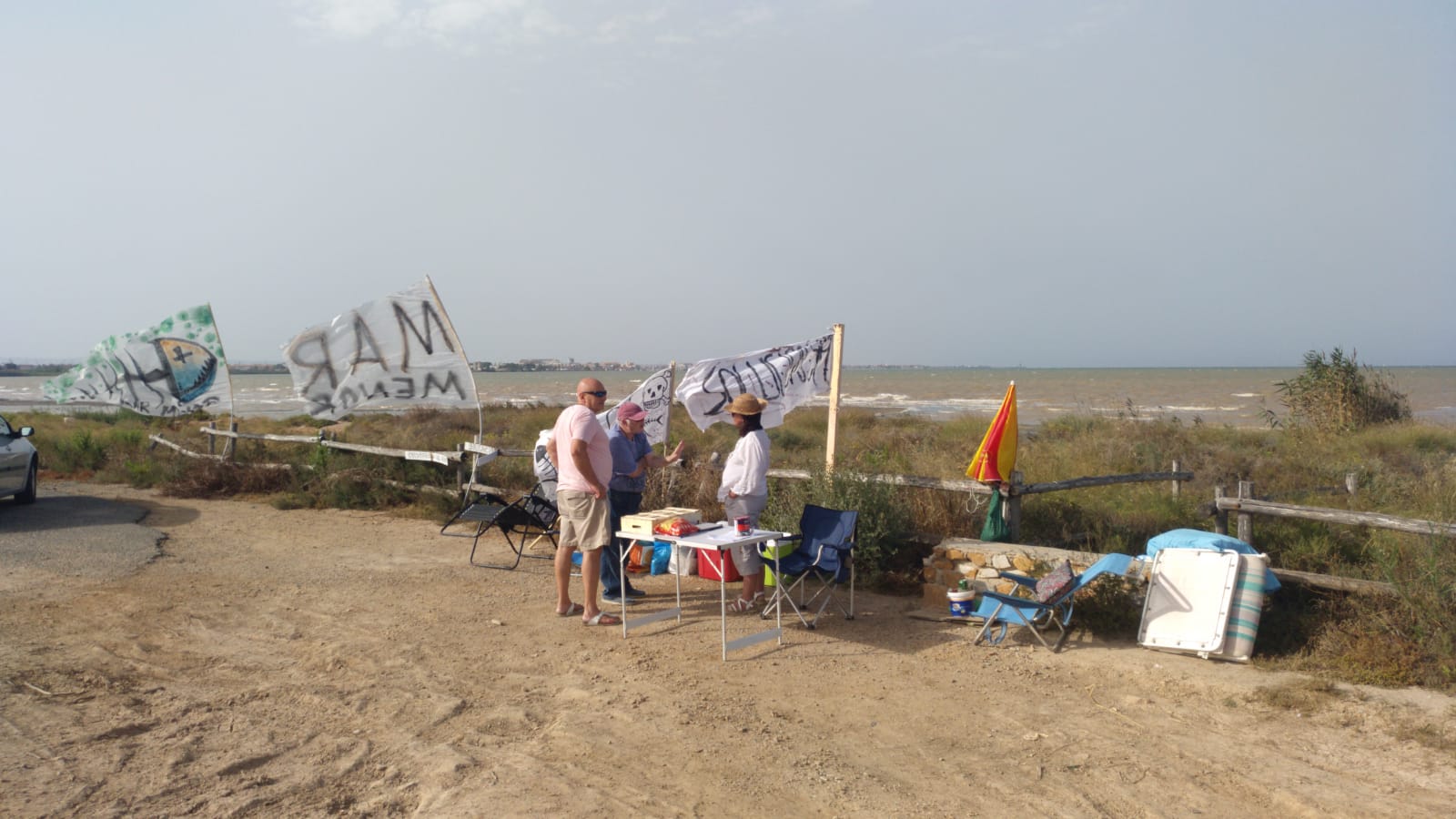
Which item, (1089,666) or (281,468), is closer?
(1089,666)

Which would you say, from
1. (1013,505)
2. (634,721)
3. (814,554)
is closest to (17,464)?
(814,554)

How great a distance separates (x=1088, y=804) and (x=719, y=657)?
8.28ft

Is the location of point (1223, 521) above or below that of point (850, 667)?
above

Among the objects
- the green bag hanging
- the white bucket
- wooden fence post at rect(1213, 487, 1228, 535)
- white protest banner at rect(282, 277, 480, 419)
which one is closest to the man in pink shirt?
the white bucket

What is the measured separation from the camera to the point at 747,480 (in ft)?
21.9

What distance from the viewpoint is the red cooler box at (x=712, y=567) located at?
765cm

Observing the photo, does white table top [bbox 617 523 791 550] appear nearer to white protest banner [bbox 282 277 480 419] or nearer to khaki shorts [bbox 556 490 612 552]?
khaki shorts [bbox 556 490 612 552]

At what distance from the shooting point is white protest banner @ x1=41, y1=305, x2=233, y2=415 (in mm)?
13492

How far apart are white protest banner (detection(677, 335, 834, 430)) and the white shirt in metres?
1.85

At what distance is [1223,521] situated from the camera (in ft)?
21.3

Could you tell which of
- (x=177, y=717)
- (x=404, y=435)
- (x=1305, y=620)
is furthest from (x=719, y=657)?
(x=404, y=435)

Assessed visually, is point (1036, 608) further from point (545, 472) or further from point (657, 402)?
point (545, 472)

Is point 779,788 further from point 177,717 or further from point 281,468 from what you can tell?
point 281,468

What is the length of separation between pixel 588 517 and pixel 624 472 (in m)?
0.73
